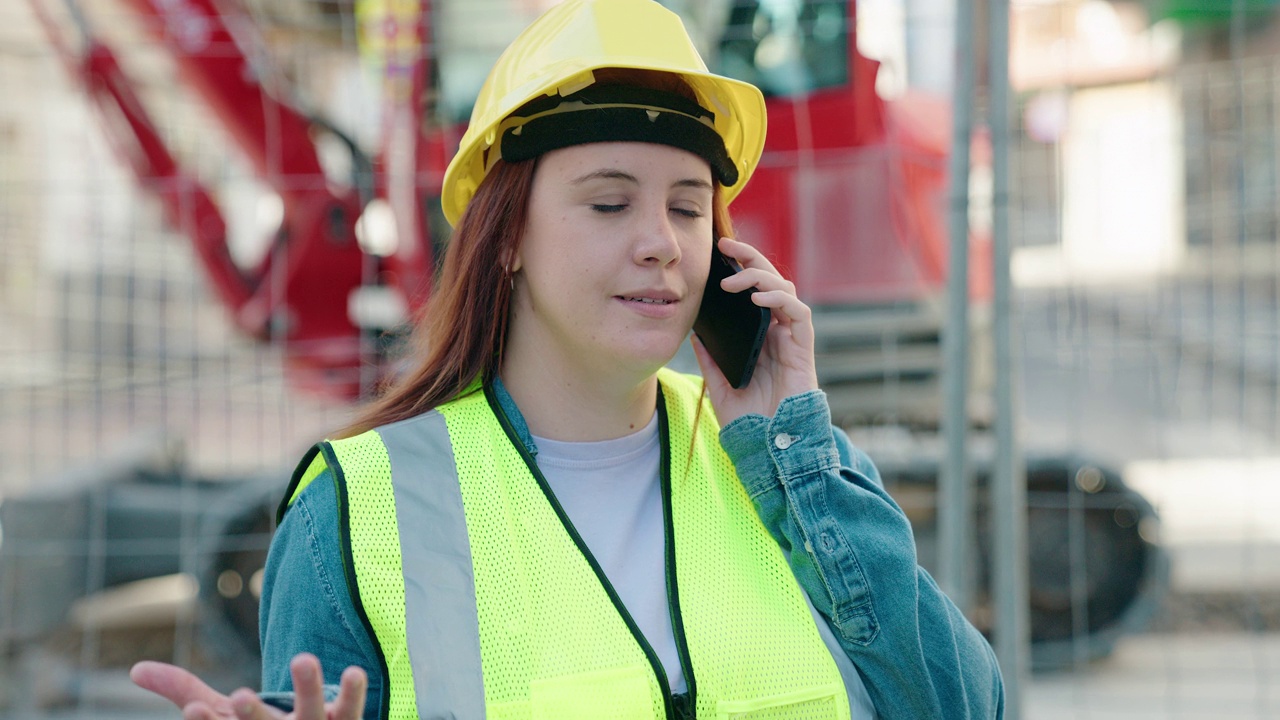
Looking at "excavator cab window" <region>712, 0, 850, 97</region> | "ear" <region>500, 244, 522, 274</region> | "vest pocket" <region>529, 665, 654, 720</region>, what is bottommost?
"vest pocket" <region>529, 665, 654, 720</region>

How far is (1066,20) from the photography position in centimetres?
406

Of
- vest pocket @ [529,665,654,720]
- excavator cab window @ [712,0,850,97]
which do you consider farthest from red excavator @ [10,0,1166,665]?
vest pocket @ [529,665,654,720]

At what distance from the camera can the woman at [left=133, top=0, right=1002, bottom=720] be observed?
142 cm

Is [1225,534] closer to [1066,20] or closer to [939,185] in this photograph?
[939,185]

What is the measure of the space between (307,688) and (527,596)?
0.35m

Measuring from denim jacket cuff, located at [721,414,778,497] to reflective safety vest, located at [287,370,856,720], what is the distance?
0.15 feet

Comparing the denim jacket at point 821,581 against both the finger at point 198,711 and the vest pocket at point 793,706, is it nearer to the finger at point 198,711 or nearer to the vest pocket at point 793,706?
the vest pocket at point 793,706

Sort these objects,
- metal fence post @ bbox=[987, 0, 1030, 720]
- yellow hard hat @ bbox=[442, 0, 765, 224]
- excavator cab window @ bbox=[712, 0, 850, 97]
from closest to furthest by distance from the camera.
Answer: yellow hard hat @ bbox=[442, 0, 765, 224] < metal fence post @ bbox=[987, 0, 1030, 720] < excavator cab window @ bbox=[712, 0, 850, 97]

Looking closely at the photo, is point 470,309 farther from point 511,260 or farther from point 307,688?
point 307,688

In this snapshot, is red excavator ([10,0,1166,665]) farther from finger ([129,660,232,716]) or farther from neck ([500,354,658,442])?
finger ([129,660,232,716])

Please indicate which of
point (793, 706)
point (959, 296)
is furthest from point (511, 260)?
point (959, 296)

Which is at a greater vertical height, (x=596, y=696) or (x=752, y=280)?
(x=752, y=280)

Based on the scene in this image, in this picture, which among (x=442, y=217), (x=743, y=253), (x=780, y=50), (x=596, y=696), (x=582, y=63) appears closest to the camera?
(x=596, y=696)

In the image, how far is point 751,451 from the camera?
1665mm
